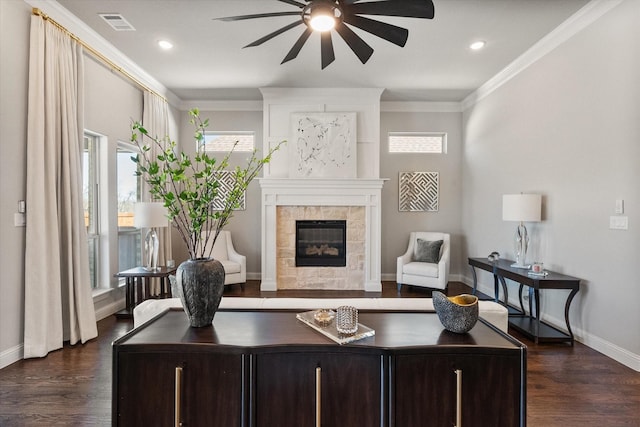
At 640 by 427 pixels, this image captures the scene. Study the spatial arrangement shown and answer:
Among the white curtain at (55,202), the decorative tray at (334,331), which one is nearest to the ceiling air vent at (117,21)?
the white curtain at (55,202)

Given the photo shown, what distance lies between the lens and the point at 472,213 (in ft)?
18.5

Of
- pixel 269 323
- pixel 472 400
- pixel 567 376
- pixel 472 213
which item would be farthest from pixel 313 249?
pixel 472 400

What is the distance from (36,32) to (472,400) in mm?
4032

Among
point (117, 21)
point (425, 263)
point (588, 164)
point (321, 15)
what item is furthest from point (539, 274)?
point (117, 21)

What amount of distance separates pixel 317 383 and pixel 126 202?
434cm

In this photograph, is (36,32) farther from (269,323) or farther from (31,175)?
(269,323)

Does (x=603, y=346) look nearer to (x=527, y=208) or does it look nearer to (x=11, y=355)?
(x=527, y=208)

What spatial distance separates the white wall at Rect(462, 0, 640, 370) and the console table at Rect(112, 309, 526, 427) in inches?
96.5

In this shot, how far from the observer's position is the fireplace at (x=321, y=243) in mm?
5477

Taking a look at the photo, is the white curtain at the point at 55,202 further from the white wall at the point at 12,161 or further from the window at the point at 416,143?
the window at the point at 416,143

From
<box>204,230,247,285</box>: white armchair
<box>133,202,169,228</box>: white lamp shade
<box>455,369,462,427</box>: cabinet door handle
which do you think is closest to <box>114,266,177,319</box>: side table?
<box>133,202,169,228</box>: white lamp shade

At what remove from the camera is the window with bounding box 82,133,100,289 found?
4.00 metres

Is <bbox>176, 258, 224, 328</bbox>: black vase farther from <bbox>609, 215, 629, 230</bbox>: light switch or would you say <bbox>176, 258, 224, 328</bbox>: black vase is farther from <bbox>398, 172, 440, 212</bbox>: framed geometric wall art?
<bbox>398, 172, 440, 212</bbox>: framed geometric wall art

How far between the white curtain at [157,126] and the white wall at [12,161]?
174 centimetres
